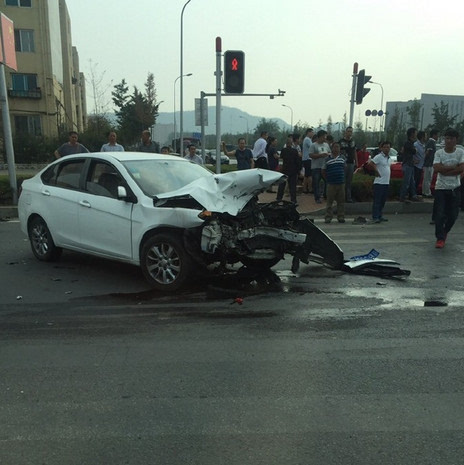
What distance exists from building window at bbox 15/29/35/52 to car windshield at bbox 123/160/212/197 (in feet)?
127

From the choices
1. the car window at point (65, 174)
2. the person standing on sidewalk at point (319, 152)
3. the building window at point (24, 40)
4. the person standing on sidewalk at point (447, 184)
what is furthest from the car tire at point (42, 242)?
the building window at point (24, 40)

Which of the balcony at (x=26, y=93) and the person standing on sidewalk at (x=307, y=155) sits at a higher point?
the balcony at (x=26, y=93)

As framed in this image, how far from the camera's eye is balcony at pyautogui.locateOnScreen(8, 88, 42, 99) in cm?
3949

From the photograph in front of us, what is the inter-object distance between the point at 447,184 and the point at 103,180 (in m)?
5.65

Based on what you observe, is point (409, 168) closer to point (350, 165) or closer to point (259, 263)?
point (350, 165)

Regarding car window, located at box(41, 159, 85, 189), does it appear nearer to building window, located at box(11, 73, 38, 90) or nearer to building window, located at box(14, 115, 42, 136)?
building window, located at box(14, 115, 42, 136)

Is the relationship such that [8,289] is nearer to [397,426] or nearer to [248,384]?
[248,384]

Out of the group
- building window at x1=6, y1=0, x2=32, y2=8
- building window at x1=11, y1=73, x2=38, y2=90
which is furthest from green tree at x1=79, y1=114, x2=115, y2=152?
building window at x1=6, y1=0, x2=32, y2=8

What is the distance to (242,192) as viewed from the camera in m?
6.25

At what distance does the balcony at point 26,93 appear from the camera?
3949 centimetres

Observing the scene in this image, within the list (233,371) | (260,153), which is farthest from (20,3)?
(233,371)

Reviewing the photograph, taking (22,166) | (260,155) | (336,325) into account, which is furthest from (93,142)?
(336,325)

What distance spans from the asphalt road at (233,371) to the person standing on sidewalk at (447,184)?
7.06 feet

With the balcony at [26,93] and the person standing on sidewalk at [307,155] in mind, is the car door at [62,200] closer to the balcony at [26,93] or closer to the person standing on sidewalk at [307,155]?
the person standing on sidewalk at [307,155]
